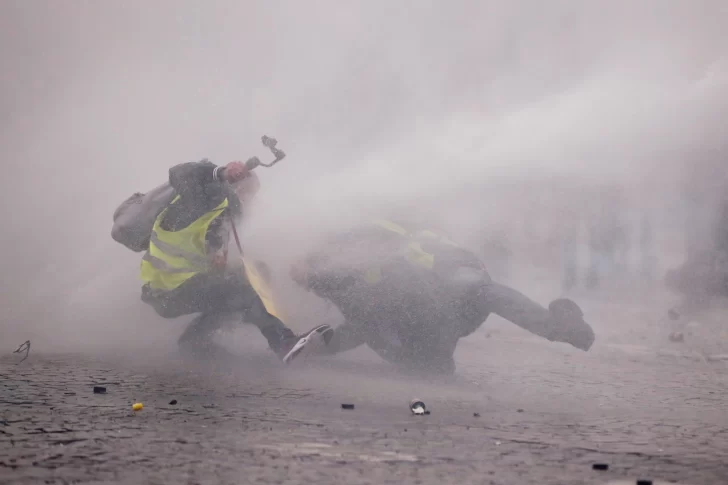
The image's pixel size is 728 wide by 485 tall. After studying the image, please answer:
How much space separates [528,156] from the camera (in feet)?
19.4

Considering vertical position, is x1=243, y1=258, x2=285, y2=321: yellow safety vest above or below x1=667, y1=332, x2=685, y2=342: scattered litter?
below

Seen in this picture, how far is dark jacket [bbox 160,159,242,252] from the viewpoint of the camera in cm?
371

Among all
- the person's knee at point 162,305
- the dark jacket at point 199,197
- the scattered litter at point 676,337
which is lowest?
the person's knee at point 162,305

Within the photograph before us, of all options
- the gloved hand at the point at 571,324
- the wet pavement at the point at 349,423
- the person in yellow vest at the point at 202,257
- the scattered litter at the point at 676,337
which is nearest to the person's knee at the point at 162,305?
the person in yellow vest at the point at 202,257

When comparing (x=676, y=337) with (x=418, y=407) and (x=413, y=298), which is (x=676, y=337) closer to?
(x=413, y=298)

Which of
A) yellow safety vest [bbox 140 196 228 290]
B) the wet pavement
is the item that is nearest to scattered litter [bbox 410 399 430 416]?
the wet pavement

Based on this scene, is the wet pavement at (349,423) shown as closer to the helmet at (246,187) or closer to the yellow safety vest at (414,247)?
the yellow safety vest at (414,247)

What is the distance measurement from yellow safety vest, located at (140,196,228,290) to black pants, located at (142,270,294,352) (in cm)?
5

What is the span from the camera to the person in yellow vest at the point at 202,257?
372 cm

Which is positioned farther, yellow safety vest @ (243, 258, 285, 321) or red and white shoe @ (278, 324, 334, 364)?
yellow safety vest @ (243, 258, 285, 321)

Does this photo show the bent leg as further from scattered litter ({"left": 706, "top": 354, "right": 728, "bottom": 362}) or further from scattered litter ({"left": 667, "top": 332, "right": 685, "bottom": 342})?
scattered litter ({"left": 667, "top": 332, "right": 685, "bottom": 342})

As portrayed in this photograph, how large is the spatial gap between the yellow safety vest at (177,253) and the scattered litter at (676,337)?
3265 mm

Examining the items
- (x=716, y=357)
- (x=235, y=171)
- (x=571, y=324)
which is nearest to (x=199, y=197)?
(x=235, y=171)

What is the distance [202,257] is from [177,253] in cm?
13
